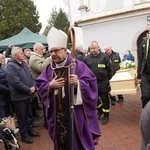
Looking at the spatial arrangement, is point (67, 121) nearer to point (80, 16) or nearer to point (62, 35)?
point (62, 35)

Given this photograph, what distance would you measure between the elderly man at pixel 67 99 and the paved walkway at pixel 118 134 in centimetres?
140

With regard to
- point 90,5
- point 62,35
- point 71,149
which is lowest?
point 71,149

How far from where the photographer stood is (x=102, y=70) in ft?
19.1

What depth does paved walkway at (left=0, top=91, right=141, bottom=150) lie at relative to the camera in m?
4.64

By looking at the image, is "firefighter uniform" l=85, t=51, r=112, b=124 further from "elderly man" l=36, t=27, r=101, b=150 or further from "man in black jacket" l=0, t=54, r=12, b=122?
"elderly man" l=36, t=27, r=101, b=150

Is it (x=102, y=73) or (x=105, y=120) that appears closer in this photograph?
(x=102, y=73)

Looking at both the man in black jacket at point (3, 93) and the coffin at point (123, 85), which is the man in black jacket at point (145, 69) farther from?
the man in black jacket at point (3, 93)

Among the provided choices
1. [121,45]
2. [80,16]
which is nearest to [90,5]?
[80,16]

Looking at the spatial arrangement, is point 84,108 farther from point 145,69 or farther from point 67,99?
point 145,69

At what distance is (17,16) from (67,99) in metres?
30.2

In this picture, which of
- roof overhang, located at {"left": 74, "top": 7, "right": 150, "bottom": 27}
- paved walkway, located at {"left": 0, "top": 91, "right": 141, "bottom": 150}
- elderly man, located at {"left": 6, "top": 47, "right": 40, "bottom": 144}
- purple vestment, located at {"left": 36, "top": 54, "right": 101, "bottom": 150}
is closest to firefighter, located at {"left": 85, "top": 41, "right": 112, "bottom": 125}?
paved walkway, located at {"left": 0, "top": 91, "right": 141, "bottom": 150}

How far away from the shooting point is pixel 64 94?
10.3ft

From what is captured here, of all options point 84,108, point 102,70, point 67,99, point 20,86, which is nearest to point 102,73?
point 102,70

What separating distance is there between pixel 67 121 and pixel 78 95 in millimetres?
334
